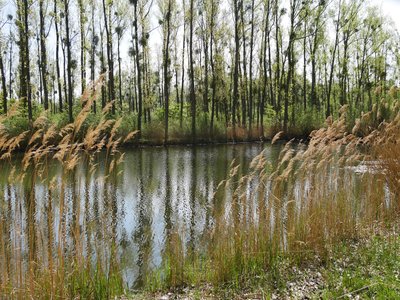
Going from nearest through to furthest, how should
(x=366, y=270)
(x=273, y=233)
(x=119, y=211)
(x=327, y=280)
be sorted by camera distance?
(x=327, y=280)
(x=366, y=270)
(x=273, y=233)
(x=119, y=211)

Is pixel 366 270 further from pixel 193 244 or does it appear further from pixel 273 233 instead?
pixel 193 244

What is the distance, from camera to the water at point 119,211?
4.05 metres

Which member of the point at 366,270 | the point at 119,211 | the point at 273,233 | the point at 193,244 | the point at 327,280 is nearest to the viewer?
the point at 327,280

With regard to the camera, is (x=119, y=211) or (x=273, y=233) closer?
(x=273, y=233)

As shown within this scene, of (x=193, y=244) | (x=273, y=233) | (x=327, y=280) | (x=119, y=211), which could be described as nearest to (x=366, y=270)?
(x=327, y=280)

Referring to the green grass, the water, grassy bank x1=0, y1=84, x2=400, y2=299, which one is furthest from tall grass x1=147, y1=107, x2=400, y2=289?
the water

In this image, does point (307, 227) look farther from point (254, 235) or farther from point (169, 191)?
point (169, 191)

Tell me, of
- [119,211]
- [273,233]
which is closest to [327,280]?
[273,233]

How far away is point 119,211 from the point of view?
29.4 ft

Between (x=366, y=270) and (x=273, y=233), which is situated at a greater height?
(x=273, y=233)

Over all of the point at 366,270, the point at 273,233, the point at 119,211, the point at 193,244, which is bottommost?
the point at 193,244

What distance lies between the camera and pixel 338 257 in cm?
488

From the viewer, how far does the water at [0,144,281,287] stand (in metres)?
4.05

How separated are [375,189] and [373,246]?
1980mm
